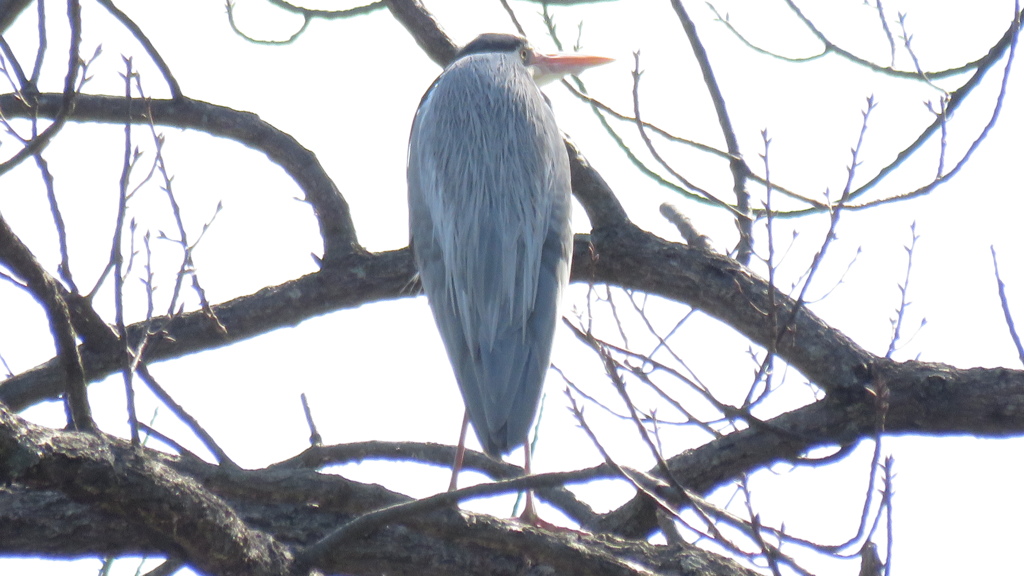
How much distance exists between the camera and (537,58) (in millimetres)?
5113

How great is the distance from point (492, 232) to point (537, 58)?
1.91 meters

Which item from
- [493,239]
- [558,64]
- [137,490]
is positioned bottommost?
[137,490]

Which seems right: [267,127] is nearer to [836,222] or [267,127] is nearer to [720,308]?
[720,308]

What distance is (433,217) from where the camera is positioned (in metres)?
3.65

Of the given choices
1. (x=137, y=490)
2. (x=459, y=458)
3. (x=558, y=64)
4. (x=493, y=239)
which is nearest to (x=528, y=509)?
(x=459, y=458)

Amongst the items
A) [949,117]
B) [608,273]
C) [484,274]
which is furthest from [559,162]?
[949,117]

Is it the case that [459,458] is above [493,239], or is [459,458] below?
below

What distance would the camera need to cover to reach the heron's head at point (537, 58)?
16.3ft

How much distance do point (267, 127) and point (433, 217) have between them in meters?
0.82

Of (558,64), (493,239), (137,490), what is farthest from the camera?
(558,64)

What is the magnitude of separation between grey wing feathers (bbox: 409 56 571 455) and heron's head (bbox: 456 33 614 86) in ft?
2.35

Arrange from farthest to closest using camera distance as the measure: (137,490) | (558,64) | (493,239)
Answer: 1. (558,64)
2. (493,239)
3. (137,490)

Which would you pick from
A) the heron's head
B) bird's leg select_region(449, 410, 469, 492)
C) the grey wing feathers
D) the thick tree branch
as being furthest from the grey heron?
the thick tree branch

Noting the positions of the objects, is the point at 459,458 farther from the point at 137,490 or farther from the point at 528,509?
the point at 137,490
